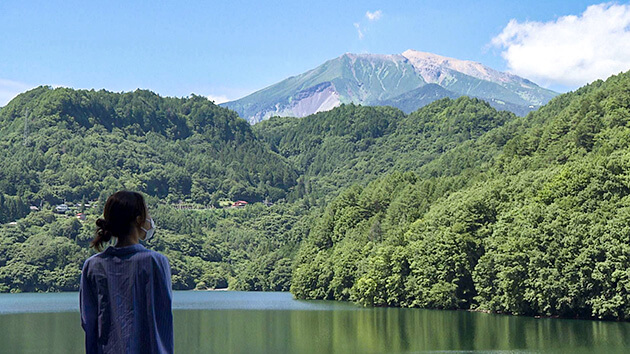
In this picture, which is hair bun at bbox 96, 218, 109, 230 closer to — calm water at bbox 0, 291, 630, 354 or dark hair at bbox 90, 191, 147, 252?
dark hair at bbox 90, 191, 147, 252

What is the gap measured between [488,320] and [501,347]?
2089 centimetres

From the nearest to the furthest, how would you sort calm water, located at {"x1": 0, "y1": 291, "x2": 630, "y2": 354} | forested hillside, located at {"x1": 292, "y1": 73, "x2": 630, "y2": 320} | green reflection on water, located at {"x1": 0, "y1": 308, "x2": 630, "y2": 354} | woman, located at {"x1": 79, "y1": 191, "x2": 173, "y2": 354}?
1. woman, located at {"x1": 79, "y1": 191, "x2": 173, "y2": 354}
2. calm water, located at {"x1": 0, "y1": 291, "x2": 630, "y2": 354}
3. green reflection on water, located at {"x1": 0, "y1": 308, "x2": 630, "y2": 354}
4. forested hillside, located at {"x1": 292, "y1": 73, "x2": 630, "y2": 320}

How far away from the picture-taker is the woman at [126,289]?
624 centimetres

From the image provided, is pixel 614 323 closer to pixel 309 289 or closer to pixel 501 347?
pixel 501 347

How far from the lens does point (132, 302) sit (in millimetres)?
6270

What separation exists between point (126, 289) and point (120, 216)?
1.66 ft

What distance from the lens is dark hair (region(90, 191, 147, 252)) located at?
20.7 feet

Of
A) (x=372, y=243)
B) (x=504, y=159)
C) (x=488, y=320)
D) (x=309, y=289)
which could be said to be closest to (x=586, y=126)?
(x=504, y=159)

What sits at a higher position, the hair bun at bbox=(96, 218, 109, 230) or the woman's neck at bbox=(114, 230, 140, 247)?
the hair bun at bbox=(96, 218, 109, 230)

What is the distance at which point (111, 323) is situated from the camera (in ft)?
20.8

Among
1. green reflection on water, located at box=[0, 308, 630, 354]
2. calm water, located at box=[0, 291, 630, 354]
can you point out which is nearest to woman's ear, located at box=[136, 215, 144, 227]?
calm water, located at box=[0, 291, 630, 354]

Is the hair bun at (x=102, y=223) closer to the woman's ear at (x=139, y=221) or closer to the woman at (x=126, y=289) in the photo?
the woman at (x=126, y=289)

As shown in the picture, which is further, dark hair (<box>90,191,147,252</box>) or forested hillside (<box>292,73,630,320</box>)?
forested hillside (<box>292,73,630,320</box>)

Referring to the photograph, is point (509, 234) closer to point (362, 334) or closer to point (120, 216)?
point (362, 334)
